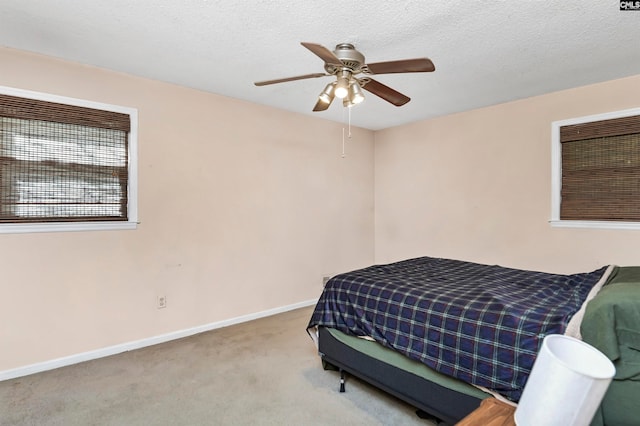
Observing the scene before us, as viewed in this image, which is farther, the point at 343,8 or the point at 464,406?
the point at 343,8

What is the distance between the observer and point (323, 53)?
70.8 inches

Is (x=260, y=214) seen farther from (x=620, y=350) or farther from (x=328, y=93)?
(x=620, y=350)

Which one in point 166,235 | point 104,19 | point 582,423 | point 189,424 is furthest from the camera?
point 166,235

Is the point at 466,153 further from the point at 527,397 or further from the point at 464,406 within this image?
the point at 527,397

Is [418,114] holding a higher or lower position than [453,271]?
higher

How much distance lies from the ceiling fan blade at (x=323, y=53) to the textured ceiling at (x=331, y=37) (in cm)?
30

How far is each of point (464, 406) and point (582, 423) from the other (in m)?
0.87

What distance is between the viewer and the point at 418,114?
413 centimetres

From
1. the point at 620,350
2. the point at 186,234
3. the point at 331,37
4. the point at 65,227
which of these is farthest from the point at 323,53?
the point at 65,227

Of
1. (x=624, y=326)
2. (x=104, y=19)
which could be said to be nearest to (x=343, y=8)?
(x=104, y=19)

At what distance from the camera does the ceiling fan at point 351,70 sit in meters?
1.89

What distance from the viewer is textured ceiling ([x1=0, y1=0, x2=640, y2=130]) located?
1.94 meters

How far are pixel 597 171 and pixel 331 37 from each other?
2754 millimetres

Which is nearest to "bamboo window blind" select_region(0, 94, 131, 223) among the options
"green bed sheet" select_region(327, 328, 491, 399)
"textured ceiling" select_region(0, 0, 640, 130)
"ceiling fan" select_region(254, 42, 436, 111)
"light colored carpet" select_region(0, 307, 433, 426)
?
"textured ceiling" select_region(0, 0, 640, 130)
